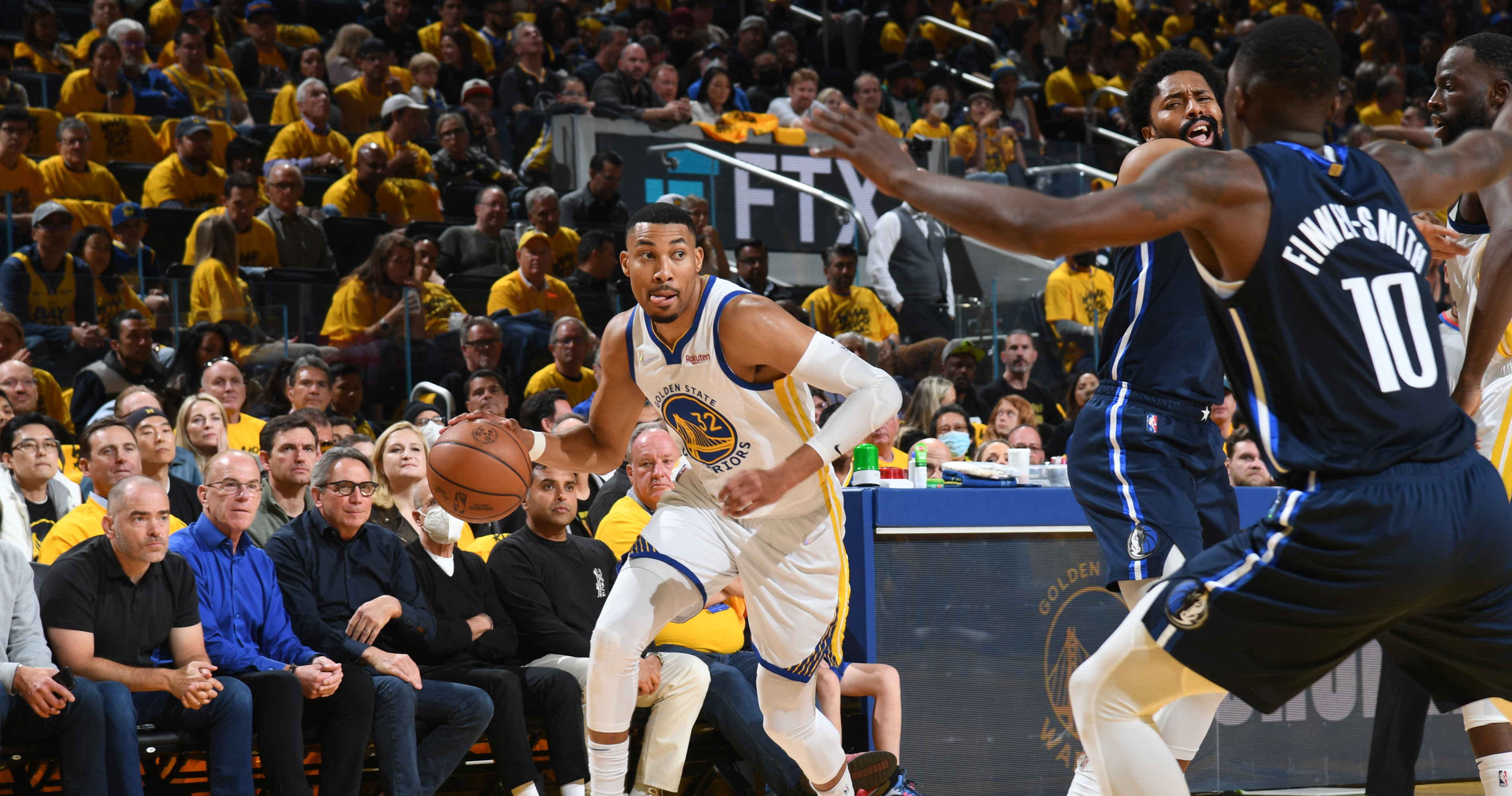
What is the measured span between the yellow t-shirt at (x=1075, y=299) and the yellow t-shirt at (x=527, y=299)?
3.57 meters

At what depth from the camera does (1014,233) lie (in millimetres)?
2650

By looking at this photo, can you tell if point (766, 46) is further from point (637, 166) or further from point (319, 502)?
point (319, 502)

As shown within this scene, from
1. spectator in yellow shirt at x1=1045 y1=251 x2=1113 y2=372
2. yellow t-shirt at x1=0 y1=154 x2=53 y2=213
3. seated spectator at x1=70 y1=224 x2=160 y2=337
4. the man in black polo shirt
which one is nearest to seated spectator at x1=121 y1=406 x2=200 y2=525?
the man in black polo shirt

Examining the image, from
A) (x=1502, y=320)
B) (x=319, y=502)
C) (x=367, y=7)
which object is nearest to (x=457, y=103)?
(x=367, y=7)

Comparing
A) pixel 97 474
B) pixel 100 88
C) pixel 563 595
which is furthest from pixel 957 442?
pixel 100 88

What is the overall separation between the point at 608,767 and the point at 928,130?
36.1ft

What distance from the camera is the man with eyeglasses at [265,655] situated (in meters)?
5.65

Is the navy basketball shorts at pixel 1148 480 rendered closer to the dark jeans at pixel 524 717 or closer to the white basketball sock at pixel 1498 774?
the white basketball sock at pixel 1498 774

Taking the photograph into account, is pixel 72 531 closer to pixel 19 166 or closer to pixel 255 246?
pixel 255 246

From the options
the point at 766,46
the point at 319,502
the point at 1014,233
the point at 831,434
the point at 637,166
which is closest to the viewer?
the point at 1014,233

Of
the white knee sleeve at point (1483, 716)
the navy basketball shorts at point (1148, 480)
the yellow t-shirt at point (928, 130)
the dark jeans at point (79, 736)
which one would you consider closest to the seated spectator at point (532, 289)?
the dark jeans at point (79, 736)

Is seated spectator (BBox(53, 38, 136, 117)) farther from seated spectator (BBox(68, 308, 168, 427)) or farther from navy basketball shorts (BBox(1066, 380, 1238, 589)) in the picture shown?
navy basketball shorts (BBox(1066, 380, 1238, 589))

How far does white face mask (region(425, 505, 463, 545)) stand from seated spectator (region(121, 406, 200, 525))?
112 centimetres

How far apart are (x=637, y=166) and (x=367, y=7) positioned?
3.89 meters
